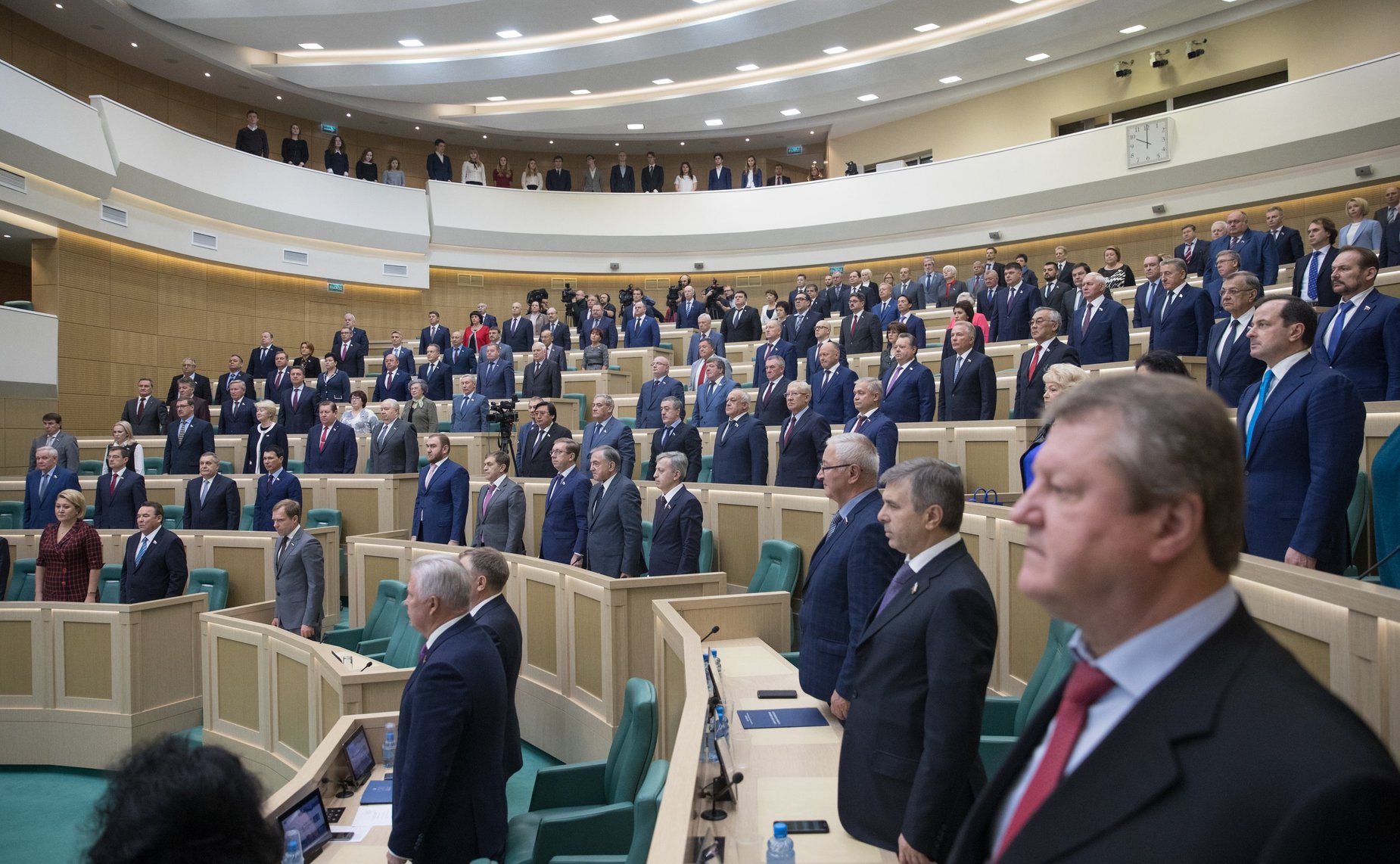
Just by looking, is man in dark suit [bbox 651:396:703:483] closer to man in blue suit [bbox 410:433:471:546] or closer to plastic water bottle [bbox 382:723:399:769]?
man in blue suit [bbox 410:433:471:546]

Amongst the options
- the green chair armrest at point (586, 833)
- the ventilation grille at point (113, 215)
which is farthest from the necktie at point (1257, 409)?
the ventilation grille at point (113, 215)

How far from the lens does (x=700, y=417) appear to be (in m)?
7.09

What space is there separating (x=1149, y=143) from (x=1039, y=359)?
851 cm

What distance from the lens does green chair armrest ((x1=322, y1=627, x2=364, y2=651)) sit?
16.3 ft

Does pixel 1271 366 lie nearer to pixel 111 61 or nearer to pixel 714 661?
pixel 714 661

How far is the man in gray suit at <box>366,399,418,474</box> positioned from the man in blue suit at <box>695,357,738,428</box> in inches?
90.4

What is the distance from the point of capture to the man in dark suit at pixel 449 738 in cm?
236

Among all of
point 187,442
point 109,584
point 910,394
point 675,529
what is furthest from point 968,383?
point 187,442

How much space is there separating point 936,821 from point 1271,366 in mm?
1653

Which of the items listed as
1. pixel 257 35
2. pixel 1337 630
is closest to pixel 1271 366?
pixel 1337 630

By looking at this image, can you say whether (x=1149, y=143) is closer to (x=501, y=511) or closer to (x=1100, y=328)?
(x=1100, y=328)

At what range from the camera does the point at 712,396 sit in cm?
704

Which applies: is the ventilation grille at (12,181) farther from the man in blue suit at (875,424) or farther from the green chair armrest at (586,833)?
the green chair armrest at (586,833)

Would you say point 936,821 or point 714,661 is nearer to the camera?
point 936,821
